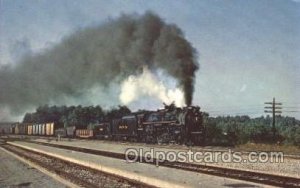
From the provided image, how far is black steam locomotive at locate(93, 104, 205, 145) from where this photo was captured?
30.3m

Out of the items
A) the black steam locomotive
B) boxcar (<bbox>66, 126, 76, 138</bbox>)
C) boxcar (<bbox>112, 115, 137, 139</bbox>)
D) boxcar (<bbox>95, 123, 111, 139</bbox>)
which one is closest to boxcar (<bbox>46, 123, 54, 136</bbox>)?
boxcar (<bbox>66, 126, 76, 138</bbox>)

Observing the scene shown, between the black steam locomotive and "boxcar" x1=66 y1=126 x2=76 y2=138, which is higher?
the black steam locomotive

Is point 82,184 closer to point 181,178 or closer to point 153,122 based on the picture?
point 181,178

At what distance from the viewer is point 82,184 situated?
1238cm

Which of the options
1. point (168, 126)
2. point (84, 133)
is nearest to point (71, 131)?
point (84, 133)

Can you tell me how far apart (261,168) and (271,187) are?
564 cm

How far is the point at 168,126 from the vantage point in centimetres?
3181

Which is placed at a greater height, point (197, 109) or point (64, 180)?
point (197, 109)

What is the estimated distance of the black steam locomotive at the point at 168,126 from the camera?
99.6 ft

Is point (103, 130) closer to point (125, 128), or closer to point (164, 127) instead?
point (125, 128)

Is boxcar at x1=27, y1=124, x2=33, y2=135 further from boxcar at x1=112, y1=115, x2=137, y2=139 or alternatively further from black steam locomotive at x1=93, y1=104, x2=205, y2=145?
black steam locomotive at x1=93, y1=104, x2=205, y2=145

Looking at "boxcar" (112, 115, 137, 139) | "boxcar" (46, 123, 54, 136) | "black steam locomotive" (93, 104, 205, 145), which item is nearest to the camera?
"black steam locomotive" (93, 104, 205, 145)

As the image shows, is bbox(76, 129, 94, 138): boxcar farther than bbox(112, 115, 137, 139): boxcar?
Yes

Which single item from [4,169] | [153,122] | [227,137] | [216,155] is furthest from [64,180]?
[227,137]
